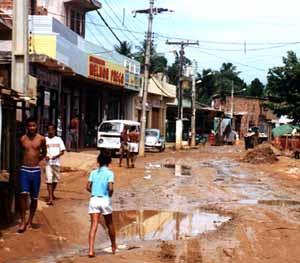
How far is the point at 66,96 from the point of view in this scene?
36.8 m

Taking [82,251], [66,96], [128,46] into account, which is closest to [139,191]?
[82,251]

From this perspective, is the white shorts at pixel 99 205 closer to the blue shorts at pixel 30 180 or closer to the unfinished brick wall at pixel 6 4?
the blue shorts at pixel 30 180

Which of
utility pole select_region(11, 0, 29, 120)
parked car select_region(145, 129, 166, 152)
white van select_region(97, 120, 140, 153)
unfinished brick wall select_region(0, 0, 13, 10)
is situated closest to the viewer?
utility pole select_region(11, 0, 29, 120)

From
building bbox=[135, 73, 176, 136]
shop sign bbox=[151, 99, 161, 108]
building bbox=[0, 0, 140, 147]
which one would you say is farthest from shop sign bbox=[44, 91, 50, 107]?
shop sign bbox=[151, 99, 161, 108]

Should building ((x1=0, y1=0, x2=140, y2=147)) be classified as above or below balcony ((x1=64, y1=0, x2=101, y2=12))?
below

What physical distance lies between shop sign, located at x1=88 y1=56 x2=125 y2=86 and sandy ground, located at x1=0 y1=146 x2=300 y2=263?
472 inches

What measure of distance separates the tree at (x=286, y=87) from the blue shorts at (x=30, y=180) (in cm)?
2885

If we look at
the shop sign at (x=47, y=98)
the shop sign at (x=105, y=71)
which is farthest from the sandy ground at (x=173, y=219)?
the shop sign at (x=105, y=71)

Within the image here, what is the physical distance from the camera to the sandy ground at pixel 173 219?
10.2 metres

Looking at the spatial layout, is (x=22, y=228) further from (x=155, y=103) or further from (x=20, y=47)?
(x=155, y=103)

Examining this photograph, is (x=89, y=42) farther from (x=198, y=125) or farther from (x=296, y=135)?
(x=198, y=125)

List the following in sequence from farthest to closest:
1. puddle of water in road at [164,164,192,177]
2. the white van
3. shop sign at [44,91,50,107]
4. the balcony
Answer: the balcony < the white van < shop sign at [44,91,50,107] < puddle of water in road at [164,164,192,177]

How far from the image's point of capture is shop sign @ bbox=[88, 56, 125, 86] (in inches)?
1448

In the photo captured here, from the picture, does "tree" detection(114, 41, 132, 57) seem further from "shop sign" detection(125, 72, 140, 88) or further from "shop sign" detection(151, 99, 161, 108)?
"shop sign" detection(125, 72, 140, 88)
